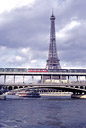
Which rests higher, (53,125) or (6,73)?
(6,73)

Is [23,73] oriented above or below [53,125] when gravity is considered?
above

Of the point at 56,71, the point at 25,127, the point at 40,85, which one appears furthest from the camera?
the point at 56,71

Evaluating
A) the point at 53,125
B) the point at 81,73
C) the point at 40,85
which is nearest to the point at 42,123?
the point at 53,125

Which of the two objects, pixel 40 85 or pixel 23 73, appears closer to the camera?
pixel 40 85

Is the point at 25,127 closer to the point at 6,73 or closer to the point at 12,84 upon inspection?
the point at 12,84

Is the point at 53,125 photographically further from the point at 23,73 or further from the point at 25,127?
the point at 23,73

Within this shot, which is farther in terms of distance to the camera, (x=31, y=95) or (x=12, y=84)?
(x=31, y=95)

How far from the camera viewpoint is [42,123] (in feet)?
155

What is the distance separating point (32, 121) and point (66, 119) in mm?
6019

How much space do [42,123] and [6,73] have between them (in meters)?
93.9

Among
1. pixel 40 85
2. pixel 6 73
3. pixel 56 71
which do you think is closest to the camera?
pixel 40 85

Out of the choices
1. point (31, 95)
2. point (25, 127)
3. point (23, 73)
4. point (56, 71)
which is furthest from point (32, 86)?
point (25, 127)

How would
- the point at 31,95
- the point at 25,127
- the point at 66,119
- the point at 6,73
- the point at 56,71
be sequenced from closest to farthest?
1. the point at 25,127
2. the point at 66,119
3. the point at 6,73
4. the point at 56,71
5. the point at 31,95

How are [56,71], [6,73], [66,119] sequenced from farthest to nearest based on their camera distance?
[56,71], [6,73], [66,119]
